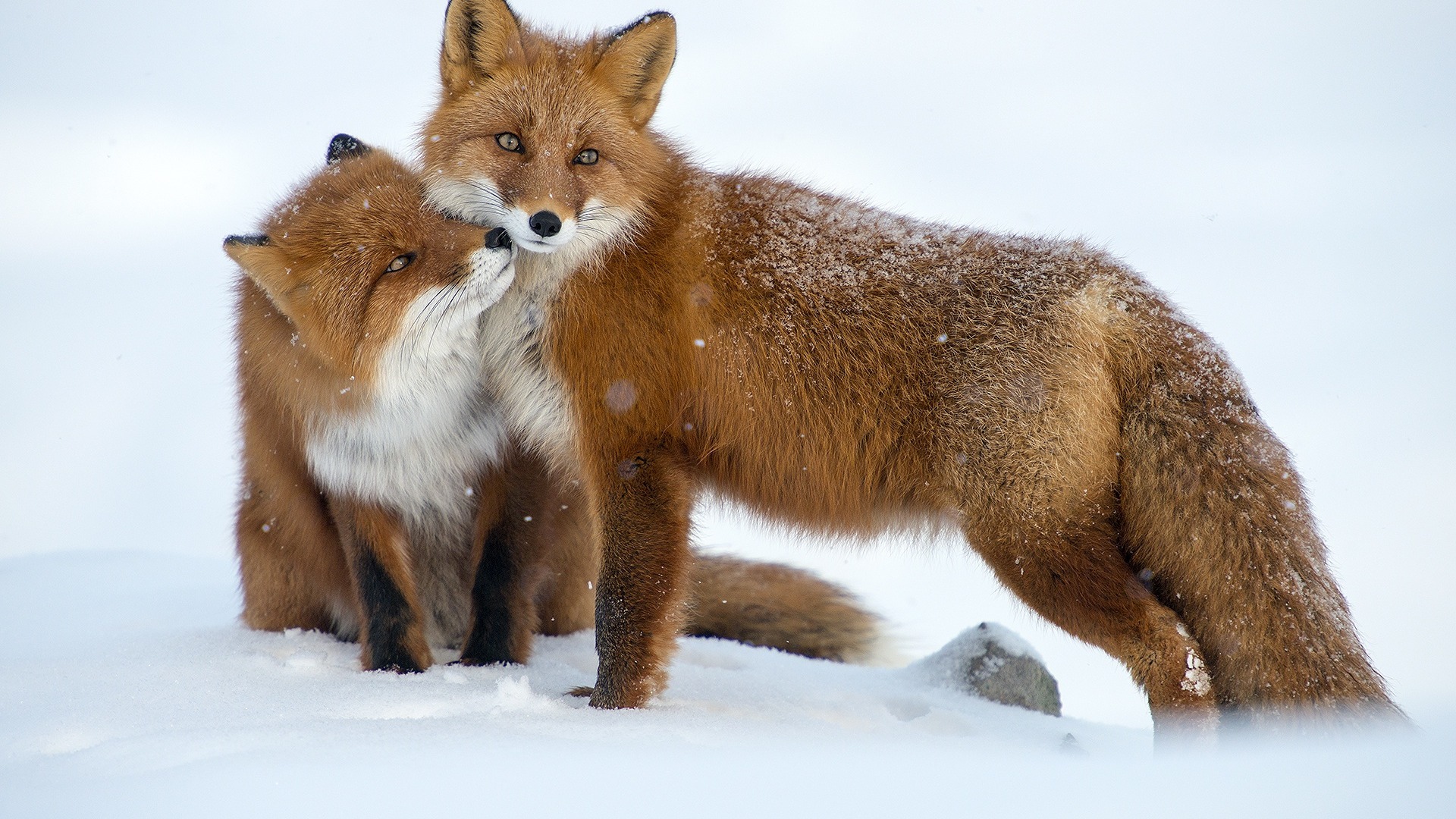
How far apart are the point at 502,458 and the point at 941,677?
1.93 metres

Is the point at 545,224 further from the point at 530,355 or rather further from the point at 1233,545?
the point at 1233,545

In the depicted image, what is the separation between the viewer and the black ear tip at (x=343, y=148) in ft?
12.3

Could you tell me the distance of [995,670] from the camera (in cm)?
392

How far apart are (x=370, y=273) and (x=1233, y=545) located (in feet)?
8.79

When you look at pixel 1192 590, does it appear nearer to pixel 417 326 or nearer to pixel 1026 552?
pixel 1026 552

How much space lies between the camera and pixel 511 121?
3.12 m

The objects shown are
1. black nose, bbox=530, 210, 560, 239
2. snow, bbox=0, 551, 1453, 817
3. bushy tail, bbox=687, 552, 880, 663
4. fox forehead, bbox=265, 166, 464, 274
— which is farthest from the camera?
bushy tail, bbox=687, 552, 880, 663

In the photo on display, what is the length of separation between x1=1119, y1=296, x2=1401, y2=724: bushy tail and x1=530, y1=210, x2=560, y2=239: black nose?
168cm

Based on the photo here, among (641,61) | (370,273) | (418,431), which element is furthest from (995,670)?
(370,273)

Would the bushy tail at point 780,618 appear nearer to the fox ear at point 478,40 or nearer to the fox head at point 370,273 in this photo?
the fox head at point 370,273

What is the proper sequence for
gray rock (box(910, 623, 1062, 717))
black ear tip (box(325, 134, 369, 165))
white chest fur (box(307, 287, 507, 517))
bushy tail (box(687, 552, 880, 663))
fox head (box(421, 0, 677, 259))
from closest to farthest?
fox head (box(421, 0, 677, 259)) < white chest fur (box(307, 287, 507, 517)) < black ear tip (box(325, 134, 369, 165)) < gray rock (box(910, 623, 1062, 717)) < bushy tail (box(687, 552, 880, 663))

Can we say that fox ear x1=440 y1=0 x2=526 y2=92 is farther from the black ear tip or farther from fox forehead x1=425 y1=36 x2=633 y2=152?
the black ear tip

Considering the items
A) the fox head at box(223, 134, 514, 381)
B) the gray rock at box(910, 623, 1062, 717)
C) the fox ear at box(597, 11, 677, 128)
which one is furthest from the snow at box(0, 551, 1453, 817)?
the fox ear at box(597, 11, 677, 128)

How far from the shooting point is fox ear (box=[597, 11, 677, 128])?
127 inches
